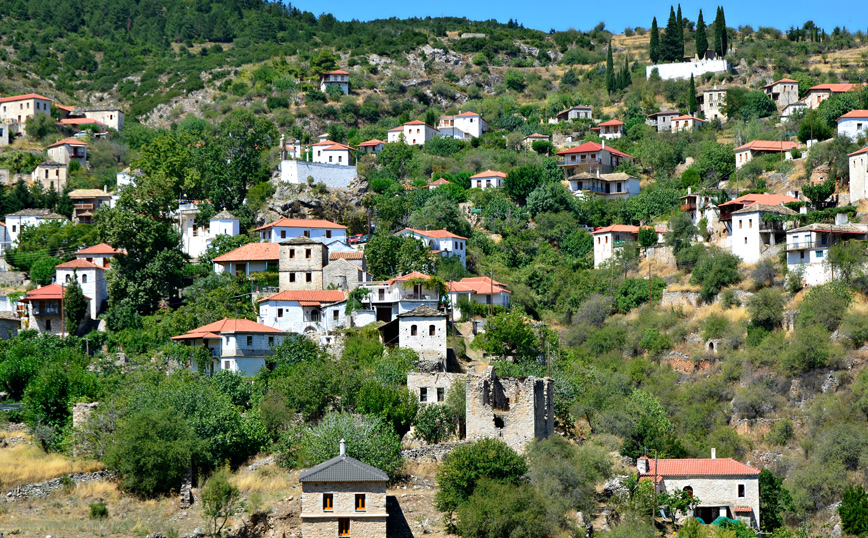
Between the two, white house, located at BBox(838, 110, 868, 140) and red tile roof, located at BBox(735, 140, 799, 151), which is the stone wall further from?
white house, located at BBox(838, 110, 868, 140)

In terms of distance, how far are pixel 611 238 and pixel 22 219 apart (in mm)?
43554

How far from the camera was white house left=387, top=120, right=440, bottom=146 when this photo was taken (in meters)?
114

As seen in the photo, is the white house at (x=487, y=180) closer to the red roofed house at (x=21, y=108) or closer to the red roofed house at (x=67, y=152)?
the red roofed house at (x=67, y=152)

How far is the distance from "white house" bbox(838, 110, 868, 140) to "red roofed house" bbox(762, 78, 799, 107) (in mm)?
24624

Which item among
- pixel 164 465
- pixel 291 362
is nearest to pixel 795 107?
pixel 291 362

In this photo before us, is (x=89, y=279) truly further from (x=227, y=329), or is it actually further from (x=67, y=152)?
(x=67, y=152)

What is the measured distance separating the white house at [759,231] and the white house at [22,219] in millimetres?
48707

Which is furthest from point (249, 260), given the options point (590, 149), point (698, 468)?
point (590, 149)

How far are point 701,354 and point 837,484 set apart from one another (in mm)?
16141

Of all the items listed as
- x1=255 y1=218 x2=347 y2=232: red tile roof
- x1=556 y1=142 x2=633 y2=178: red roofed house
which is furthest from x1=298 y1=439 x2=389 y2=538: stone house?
x1=556 y1=142 x2=633 y2=178: red roofed house

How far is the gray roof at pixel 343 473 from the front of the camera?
41.0 meters

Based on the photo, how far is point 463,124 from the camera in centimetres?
11981

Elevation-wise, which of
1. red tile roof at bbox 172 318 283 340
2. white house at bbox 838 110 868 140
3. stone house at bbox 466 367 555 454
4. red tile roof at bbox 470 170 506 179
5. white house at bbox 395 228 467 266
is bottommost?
stone house at bbox 466 367 555 454

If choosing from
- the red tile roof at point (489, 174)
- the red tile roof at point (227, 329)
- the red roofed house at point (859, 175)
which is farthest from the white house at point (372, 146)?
the red tile roof at point (227, 329)
